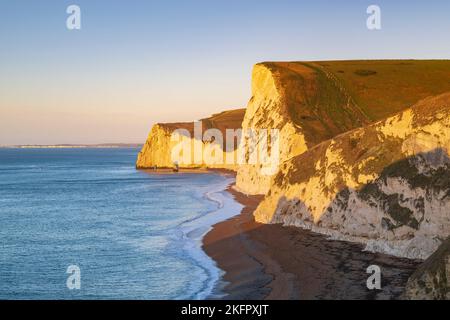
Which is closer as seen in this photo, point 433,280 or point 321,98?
point 433,280

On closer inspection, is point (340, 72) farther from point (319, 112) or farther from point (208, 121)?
point (208, 121)

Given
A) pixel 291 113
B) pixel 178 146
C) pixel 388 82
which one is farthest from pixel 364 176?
pixel 178 146

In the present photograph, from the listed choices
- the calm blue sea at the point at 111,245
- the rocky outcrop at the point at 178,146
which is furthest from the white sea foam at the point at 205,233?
the rocky outcrop at the point at 178,146

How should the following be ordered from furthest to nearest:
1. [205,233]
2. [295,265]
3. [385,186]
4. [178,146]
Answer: [178,146], [205,233], [385,186], [295,265]

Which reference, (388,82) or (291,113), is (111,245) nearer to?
(291,113)

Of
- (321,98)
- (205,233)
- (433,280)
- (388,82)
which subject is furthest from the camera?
(388,82)

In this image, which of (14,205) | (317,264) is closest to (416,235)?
(317,264)

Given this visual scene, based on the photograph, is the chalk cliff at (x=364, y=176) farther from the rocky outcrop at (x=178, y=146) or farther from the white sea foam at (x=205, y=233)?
the rocky outcrop at (x=178, y=146)

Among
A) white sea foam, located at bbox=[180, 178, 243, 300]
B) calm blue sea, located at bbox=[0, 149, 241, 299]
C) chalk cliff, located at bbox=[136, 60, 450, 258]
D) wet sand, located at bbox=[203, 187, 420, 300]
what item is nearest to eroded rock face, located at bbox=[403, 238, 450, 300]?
wet sand, located at bbox=[203, 187, 420, 300]
